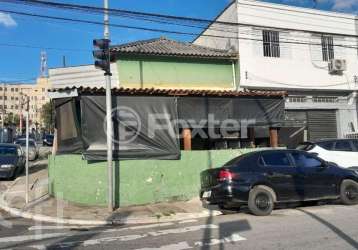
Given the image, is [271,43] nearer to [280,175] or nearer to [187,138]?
[187,138]

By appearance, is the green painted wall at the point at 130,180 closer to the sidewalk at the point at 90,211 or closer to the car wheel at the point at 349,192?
the sidewalk at the point at 90,211

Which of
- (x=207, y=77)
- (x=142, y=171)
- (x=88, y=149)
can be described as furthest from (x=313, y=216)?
(x=207, y=77)

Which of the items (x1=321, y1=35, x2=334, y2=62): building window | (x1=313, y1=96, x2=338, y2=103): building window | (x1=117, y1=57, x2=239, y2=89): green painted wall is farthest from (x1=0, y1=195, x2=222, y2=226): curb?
(x1=321, y1=35, x2=334, y2=62): building window

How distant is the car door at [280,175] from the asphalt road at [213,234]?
1.48 feet

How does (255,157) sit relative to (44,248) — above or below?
above

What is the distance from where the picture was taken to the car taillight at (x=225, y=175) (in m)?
10.5

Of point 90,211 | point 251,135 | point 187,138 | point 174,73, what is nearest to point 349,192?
point 251,135

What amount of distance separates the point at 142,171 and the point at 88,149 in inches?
66.1

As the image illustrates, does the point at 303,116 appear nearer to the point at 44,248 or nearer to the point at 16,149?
the point at 16,149

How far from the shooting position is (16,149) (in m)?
19.6

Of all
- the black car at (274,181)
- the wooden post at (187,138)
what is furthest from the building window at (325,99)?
the black car at (274,181)

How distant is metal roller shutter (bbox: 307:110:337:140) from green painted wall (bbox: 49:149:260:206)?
8956 mm

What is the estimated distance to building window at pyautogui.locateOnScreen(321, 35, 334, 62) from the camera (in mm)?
21141

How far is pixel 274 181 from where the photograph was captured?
1090 cm
